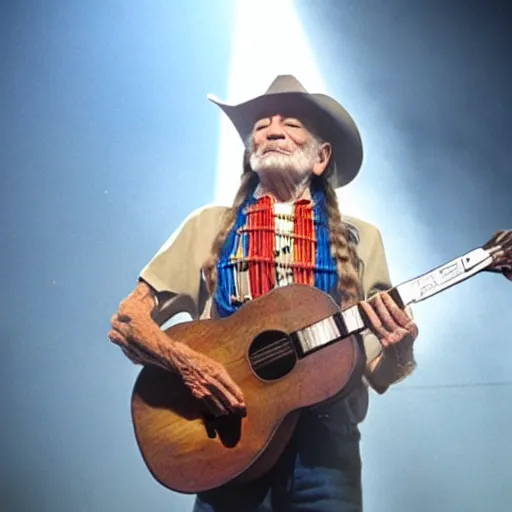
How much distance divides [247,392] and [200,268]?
10.5 inches

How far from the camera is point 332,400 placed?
1.24 metres

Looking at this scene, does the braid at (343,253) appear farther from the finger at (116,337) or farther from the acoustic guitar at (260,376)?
the finger at (116,337)

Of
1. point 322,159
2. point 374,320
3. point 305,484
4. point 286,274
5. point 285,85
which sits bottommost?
point 305,484

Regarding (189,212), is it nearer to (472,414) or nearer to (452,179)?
(452,179)

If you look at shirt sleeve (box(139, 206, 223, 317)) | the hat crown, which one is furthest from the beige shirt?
the hat crown

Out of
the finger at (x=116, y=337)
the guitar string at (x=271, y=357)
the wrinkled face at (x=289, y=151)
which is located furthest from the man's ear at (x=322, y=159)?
the finger at (x=116, y=337)

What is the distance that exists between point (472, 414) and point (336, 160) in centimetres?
53

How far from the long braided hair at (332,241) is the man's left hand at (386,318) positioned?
5 cm

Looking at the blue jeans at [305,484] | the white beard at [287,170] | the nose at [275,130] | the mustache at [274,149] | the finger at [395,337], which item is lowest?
the blue jeans at [305,484]

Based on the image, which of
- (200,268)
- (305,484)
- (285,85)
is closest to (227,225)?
(200,268)

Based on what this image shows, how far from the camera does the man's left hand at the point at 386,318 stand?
1.25m

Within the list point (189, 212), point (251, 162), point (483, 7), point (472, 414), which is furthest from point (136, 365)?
point (483, 7)

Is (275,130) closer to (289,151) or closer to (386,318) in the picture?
(289,151)

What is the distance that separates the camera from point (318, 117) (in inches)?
57.0
